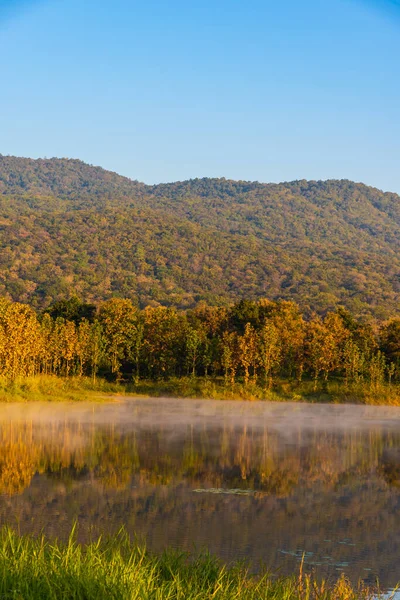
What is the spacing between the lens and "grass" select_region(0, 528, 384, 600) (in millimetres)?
9023

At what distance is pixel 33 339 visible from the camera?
62.8 meters

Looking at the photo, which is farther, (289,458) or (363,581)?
(289,458)

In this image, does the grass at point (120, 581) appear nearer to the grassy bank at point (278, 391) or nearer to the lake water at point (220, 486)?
the lake water at point (220, 486)

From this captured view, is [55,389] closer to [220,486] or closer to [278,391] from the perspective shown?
[278,391]

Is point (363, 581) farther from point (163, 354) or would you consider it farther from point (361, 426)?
point (163, 354)

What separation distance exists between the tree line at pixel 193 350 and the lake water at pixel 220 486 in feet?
75.1

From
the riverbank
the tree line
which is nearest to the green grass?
the riverbank

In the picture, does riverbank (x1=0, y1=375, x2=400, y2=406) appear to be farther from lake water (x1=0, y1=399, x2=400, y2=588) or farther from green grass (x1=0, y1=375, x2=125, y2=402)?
lake water (x1=0, y1=399, x2=400, y2=588)

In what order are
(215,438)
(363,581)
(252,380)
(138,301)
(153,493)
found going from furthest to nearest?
(138,301), (252,380), (215,438), (153,493), (363,581)

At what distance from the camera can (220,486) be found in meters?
22.5

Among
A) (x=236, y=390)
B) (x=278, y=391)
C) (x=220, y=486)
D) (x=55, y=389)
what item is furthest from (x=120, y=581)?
(x=278, y=391)

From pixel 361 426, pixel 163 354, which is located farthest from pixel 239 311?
pixel 361 426

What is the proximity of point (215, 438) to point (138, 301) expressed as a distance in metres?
114

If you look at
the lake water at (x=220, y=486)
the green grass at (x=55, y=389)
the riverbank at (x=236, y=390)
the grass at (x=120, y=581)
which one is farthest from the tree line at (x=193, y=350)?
the grass at (x=120, y=581)
